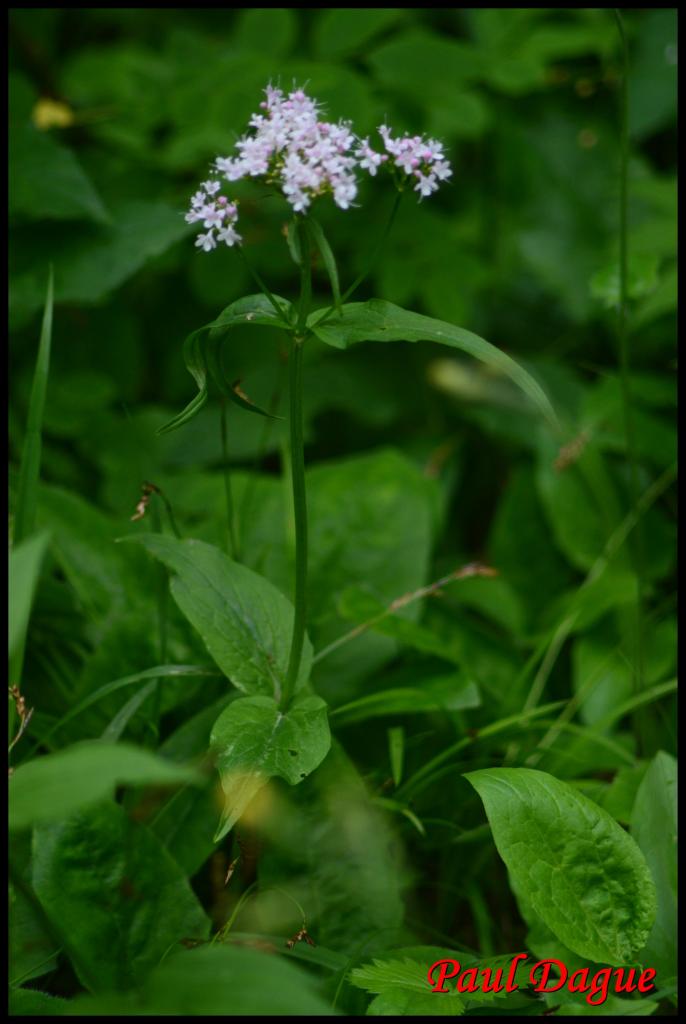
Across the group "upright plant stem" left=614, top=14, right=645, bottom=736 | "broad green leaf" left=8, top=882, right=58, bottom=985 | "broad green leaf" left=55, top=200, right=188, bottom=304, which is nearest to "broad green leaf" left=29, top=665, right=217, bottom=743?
"broad green leaf" left=8, top=882, right=58, bottom=985

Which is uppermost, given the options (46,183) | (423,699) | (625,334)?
(46,183)

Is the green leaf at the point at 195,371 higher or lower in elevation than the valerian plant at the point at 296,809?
higher

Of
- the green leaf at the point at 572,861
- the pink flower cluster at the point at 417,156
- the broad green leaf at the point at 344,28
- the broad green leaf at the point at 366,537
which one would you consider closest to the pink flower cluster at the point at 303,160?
the pink flower cluster at the point at 417,156

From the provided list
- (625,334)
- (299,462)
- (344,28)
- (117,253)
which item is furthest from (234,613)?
(344,28)

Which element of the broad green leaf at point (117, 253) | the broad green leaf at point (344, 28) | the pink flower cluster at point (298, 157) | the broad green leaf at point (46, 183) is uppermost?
the broad green leaf at point (344, 28)

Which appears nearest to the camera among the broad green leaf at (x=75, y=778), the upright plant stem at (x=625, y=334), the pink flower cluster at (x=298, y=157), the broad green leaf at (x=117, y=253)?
the broad green leaf at (x=75, y=778)

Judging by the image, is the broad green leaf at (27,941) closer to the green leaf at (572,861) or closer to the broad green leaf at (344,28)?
the green leaf at (572,861)

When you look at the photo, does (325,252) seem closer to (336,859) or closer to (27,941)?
(336,859)
